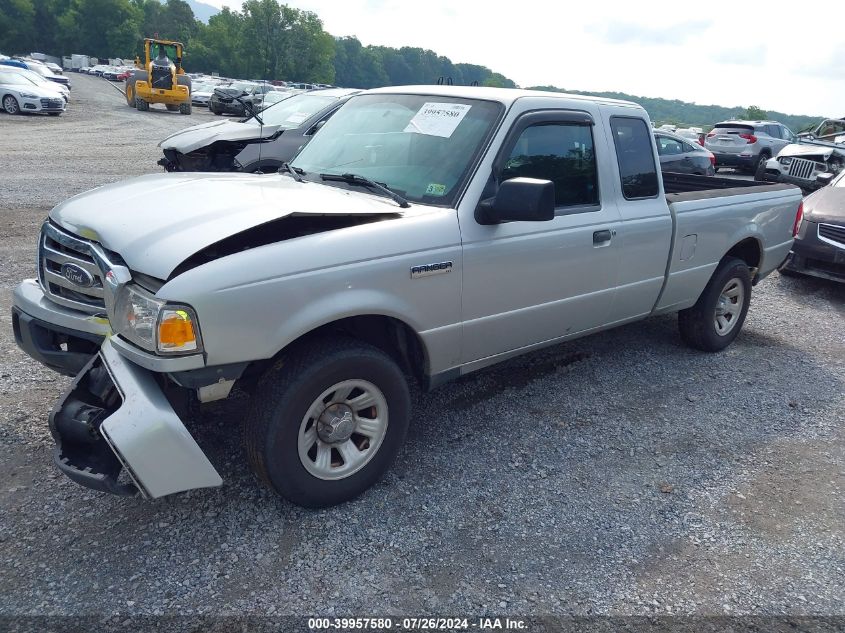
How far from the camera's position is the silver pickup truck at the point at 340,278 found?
2.66m

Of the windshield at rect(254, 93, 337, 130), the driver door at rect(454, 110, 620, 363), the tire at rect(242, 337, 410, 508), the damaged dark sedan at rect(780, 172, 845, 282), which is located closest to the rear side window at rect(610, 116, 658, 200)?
the driver door at rect(454, 110, 620, 363)

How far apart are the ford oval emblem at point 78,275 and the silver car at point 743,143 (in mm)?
21464

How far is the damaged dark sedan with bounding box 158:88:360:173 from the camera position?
8.05m

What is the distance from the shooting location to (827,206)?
8.09 m

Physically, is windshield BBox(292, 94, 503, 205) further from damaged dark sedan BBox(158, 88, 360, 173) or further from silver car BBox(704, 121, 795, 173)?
silver car BBox(704, 121, 795, 173)

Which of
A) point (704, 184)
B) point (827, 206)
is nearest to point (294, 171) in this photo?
point (704, 184)

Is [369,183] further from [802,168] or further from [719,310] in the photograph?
[802,168]

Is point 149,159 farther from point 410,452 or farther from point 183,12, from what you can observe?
point 183,12

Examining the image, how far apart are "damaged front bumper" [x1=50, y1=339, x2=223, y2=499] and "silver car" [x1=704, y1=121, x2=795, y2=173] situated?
853 inches

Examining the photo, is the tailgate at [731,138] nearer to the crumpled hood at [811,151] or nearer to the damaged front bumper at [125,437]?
the crumpled hood at [811,151]

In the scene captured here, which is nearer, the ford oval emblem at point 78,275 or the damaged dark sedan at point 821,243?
the ford oval emblem at point 78,275

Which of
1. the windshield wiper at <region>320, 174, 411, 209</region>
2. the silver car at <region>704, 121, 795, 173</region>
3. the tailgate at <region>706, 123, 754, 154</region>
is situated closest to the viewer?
the windshield wiper at <region>320, 174, 411, 209</region>

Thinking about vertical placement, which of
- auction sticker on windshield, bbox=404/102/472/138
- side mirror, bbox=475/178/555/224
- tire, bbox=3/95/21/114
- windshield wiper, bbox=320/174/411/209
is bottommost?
tire, bbox=3/95/21/114

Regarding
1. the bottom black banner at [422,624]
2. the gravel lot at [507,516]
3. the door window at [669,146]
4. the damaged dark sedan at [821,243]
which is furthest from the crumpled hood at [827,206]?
the door window at [669,146]
